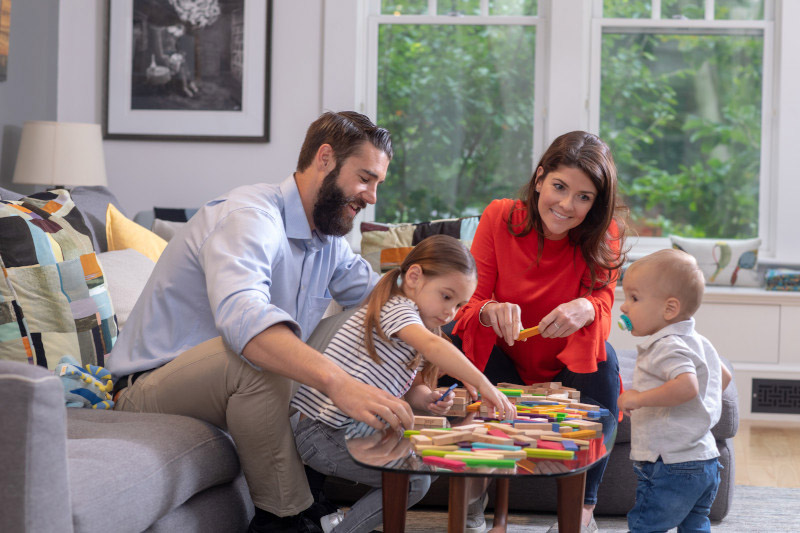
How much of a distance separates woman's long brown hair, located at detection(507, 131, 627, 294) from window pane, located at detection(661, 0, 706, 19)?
243 centimetres

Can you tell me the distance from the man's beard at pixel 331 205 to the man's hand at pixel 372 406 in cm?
64

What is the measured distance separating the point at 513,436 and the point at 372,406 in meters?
0.25

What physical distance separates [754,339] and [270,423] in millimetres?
A: 3036

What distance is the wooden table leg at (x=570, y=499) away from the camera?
58.4 inches

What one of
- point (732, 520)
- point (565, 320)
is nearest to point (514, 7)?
point (565, 320)

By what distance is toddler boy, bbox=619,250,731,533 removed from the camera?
170 centimetres

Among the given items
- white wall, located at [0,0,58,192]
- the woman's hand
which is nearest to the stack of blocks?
the woman's hand

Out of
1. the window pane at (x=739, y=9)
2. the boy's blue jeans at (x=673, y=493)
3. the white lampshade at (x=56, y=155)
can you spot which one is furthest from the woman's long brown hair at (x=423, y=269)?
the window pane at (x=739, y=9)

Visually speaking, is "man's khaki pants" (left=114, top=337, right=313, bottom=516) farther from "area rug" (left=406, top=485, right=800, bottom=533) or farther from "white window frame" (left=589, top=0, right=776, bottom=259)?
"white window frame" (left=589, top=0, right=776, bottom=259)

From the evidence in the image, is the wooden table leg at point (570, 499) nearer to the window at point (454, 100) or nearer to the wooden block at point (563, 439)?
the wooden block at point (563, 439)

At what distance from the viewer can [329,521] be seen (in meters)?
1.86

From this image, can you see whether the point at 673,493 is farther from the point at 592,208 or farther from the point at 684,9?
the point at 684,9

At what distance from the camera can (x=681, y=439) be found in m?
1.71

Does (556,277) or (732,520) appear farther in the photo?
(732,520)
